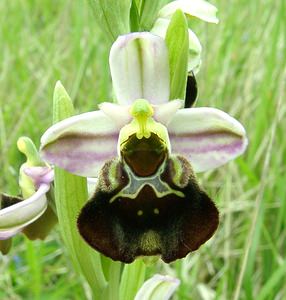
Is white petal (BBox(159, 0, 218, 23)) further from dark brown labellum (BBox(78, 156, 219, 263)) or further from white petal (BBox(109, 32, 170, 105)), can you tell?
dark brown labellum (BBox(78, 156, 219, 263))

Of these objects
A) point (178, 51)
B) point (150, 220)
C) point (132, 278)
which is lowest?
point (132, 278)

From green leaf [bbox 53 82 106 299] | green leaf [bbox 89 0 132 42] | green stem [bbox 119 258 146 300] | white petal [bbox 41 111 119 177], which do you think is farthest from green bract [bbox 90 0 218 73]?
green stem [bbox 119 258 146 300]

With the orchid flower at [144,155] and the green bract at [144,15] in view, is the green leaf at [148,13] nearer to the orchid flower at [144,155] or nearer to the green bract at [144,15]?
the green bract at [144,15]

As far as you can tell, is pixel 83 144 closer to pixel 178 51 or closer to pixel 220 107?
pixel 178 51

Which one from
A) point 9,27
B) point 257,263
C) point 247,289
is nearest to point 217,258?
point 257,263

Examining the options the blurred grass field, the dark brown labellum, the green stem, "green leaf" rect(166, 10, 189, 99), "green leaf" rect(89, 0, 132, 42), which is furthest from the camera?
the blurred grass field

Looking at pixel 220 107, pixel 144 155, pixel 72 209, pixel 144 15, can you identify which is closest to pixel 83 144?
pixel 144 155

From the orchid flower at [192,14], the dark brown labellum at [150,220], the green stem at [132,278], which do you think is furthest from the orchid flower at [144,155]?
the green stem at [132,278]
